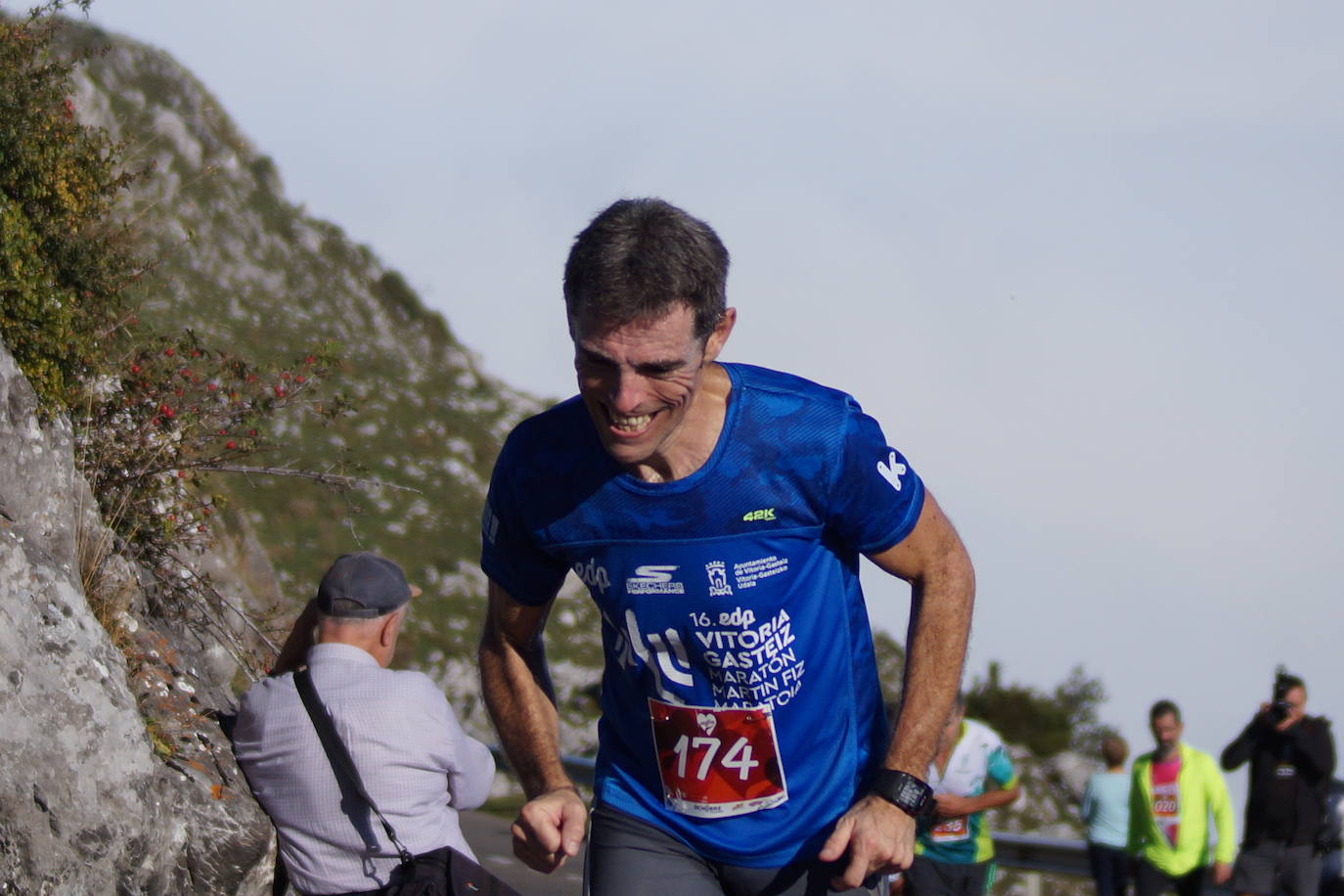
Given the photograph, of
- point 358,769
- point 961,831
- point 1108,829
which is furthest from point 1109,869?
point 358,769

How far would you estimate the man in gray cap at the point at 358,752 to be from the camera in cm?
493

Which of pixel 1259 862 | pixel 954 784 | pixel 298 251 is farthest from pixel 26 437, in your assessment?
pixel 298 251

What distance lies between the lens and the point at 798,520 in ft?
11.0

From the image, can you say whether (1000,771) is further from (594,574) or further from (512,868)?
(594,574)

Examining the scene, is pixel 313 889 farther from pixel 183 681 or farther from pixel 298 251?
pixel 298 251

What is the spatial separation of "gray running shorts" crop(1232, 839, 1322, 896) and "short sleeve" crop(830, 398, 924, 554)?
261 inches

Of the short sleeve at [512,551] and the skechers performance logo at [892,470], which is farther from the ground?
the skechers performance logo at [892,470]

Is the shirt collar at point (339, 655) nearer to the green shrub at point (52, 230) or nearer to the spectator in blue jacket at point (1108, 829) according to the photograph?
the green shrub at point (52, 230)

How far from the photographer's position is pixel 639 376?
3.12 meters

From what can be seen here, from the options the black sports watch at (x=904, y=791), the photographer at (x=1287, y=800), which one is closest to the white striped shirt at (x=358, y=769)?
the black sports watch at (x=904, y=791)

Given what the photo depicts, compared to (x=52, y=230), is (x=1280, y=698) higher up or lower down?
lower down

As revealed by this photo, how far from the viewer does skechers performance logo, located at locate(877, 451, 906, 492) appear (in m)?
3.36

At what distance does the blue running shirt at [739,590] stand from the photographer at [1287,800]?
20.8ft

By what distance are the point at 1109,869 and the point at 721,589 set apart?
7.30 metres
